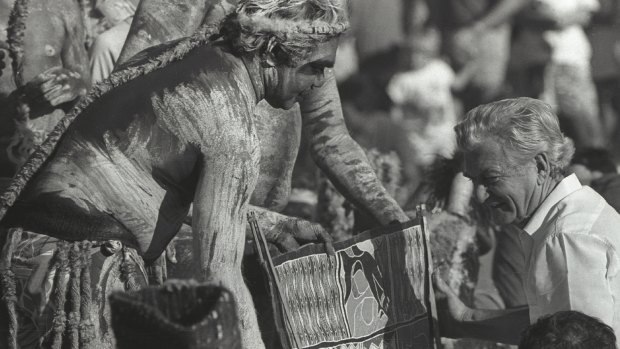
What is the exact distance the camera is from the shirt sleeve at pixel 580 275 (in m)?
3.31

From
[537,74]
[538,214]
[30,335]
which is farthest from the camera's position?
[537,74]

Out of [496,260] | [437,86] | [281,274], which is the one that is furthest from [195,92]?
[437,86]

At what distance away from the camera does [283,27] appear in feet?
10.8

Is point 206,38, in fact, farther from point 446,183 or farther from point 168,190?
point 446,183

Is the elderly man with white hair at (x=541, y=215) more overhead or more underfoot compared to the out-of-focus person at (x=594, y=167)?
more underfoot

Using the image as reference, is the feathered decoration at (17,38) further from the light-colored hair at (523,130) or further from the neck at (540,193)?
the neck at (540,193)

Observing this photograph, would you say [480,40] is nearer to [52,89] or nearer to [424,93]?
[424,93]

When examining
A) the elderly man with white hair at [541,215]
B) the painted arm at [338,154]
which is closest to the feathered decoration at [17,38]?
the painted arm at [338,154]

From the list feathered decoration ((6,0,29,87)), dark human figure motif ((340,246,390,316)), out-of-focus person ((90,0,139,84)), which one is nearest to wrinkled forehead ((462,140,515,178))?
dark human figure motif ((340,246,390,316))

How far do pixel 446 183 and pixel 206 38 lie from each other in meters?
3.17

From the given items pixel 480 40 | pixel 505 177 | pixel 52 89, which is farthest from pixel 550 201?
pixel 480 40

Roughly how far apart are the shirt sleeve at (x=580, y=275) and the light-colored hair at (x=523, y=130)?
40cm

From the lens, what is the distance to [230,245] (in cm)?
311

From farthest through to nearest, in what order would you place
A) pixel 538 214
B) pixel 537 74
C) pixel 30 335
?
pixel 537 74 < pixel 538 214 < pixel 30 335
